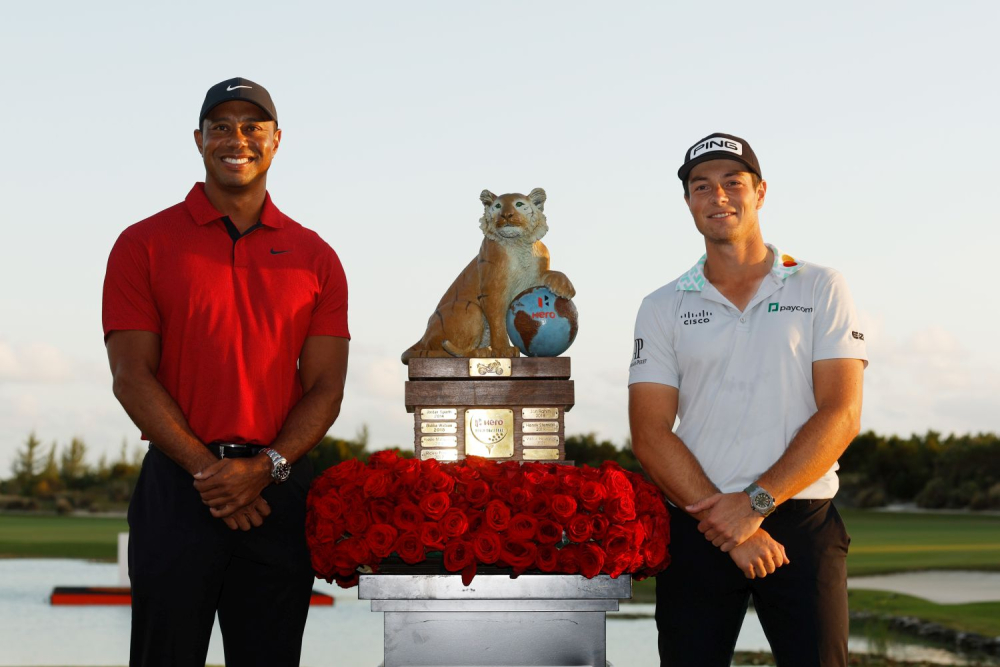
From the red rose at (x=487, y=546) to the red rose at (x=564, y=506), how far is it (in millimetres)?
201

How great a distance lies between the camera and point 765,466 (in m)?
2.85

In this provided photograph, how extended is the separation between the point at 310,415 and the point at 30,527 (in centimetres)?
2231

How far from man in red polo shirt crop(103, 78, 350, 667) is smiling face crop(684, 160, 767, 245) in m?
1.23

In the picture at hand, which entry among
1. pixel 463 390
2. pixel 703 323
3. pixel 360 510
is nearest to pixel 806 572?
pixel 703 323

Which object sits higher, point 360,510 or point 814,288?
point 814,288

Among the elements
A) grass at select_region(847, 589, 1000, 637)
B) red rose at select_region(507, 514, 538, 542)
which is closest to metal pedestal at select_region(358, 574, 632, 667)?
red rose at select_region(507, 514, 538, 542)

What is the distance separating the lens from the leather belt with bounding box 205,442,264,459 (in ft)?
9.62

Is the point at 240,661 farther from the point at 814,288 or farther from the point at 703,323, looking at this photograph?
the point at 814,288

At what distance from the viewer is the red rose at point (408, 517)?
9.78 feet

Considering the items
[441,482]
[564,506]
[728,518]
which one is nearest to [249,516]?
[441,482]

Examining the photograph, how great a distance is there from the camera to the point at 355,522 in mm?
2957

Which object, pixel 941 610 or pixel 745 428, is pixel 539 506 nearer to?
pixel 745 428

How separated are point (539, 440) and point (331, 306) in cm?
203

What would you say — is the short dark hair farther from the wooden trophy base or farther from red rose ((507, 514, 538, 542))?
the wooden trophy base
